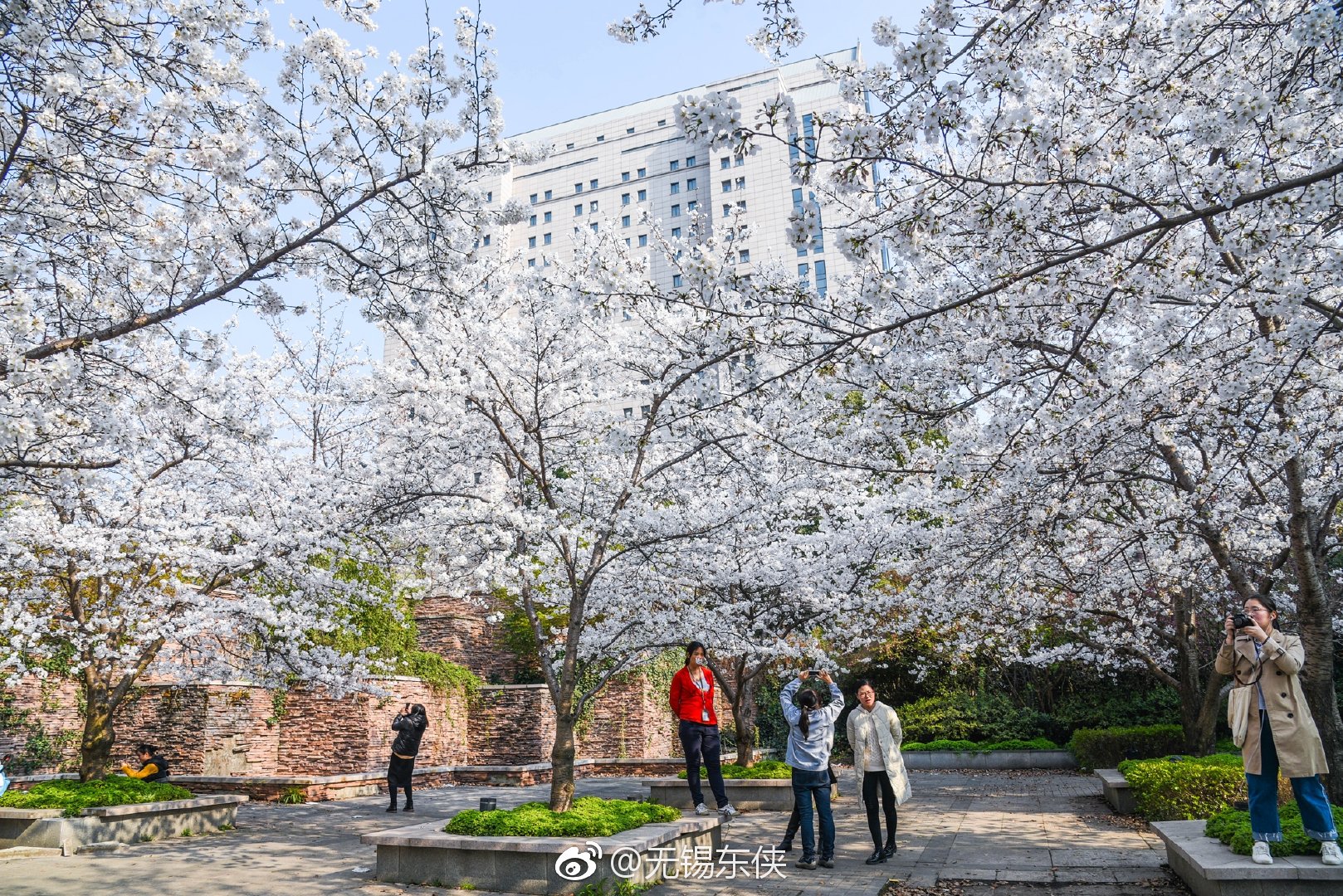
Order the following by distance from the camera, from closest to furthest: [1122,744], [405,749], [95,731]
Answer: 1. [95,731]
2. [405,749]
3. [1122,744]

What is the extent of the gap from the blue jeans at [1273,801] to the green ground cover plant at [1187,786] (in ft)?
9.45

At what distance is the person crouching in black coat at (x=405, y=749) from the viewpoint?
39.3 ft

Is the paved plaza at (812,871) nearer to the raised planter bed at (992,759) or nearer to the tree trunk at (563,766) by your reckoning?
the tree trunk at (563,766)

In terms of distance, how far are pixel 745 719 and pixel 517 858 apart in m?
7.09

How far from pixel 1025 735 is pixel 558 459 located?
15145 mm

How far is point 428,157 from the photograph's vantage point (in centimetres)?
615

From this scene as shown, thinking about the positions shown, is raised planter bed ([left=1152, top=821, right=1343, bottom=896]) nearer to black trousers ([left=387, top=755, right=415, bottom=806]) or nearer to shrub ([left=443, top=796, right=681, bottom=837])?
shrub ([left=443, top=796, right=681, bottom=837])

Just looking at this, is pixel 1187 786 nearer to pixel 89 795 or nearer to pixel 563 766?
pixel 563 766

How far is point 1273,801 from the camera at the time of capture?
5.21 m

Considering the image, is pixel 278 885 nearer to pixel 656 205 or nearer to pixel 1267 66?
pixel 1267 66

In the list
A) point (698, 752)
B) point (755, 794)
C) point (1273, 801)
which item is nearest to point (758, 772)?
point (755, 794)

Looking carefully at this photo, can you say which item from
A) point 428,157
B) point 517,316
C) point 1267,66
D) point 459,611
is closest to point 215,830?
point 517,316

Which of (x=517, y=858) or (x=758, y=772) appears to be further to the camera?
(x=758, y=772)

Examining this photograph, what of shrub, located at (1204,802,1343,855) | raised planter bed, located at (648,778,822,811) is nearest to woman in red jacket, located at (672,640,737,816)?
raised planter bed, located at (648,778,822,811)
